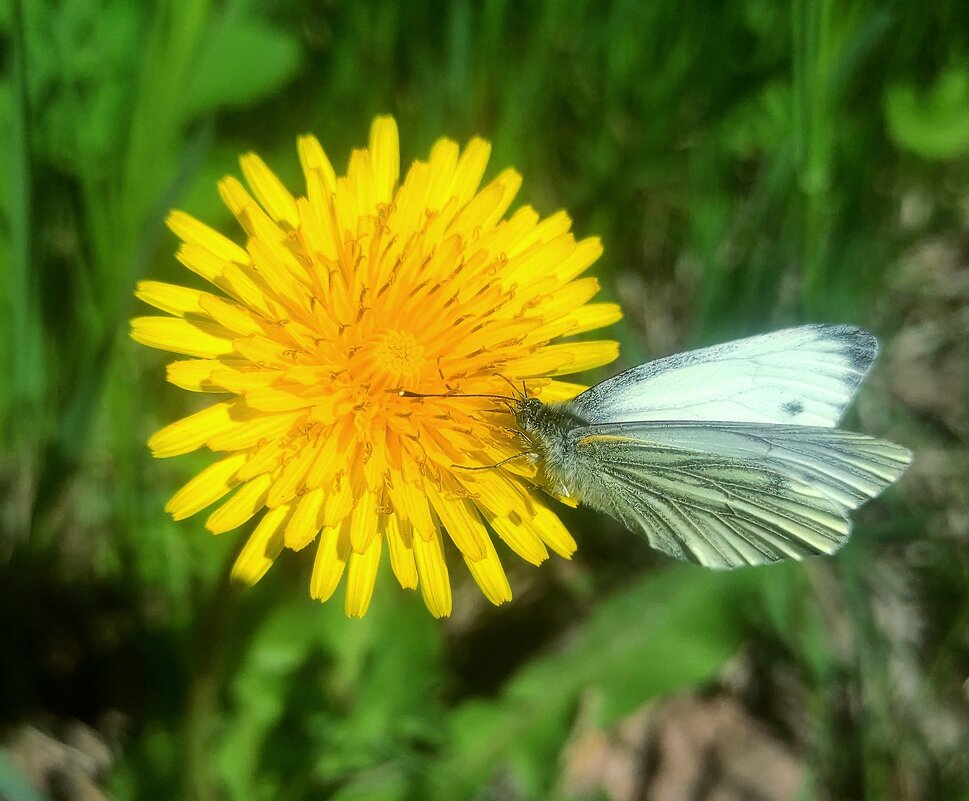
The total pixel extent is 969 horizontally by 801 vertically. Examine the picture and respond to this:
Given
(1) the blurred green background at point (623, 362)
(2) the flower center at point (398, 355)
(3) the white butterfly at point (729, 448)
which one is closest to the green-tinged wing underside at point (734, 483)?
(3) the white butterfly at point (729, 448)

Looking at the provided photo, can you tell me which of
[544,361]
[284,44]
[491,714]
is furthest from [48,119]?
[491,714]

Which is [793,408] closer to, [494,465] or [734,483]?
[734,483]

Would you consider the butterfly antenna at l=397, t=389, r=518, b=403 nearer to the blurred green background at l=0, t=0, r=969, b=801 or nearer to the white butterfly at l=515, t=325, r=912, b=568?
the white butterfly at l=515, t=325, r=912, b=568

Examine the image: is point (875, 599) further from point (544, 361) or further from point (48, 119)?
point (48, 119)

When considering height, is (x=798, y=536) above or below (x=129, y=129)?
below

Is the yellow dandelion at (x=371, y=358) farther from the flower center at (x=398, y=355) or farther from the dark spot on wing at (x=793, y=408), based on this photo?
the dark spot on wing at (x=793, y=408)

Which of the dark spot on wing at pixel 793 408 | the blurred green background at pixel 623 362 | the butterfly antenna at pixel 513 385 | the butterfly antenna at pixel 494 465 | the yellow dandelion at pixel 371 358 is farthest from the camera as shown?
the blurred green background at pixel 623 362
